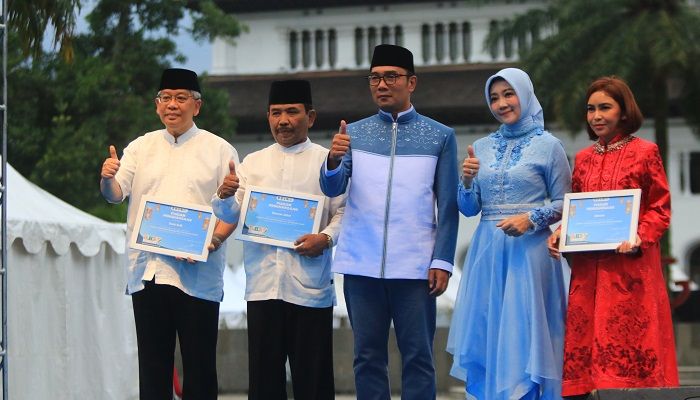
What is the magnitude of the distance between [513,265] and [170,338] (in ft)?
5.31

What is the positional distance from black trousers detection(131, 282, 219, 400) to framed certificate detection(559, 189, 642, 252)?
1689 millimetres

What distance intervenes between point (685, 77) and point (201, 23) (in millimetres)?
8611

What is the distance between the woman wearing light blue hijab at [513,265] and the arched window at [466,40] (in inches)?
1343

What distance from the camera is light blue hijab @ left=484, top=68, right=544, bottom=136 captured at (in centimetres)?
648

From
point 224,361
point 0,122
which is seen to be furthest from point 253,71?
point 0,122

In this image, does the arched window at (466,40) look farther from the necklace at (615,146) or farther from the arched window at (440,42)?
the necklace at (615,146)

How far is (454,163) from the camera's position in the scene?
6.56 metres

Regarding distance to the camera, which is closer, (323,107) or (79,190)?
(79,190)

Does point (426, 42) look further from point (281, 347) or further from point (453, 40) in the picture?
point (281, 347)

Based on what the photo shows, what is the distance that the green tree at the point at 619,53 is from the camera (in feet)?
80.2

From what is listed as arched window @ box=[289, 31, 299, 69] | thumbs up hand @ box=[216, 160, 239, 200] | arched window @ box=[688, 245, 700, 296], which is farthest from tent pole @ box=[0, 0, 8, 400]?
arched window @ box=[688, 245, 700, 296]

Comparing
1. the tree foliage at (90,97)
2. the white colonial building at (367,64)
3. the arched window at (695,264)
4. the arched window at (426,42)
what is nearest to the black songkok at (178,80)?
the tree foliage at (90,97)

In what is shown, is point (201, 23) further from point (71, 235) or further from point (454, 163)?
point (454, 163)

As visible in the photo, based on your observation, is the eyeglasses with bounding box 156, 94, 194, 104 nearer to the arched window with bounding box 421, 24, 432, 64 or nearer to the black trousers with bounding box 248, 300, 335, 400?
the black trousers with bounding box 248, 300, 335, 400
